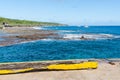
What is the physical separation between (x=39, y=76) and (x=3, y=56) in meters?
24.6

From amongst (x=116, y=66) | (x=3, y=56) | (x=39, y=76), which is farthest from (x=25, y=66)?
(x=3, y=56)

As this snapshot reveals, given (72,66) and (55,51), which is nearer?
(72,66)

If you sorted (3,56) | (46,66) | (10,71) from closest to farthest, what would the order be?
(10,71) < (46,66) < (3,56)

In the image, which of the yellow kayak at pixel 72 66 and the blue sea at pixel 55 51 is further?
the blue sea at pixel 55 51

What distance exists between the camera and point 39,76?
14000mm

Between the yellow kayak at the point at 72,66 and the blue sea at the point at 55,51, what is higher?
the yellow kayak at the point at 72,66

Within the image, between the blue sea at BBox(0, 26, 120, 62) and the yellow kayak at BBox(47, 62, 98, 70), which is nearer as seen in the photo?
the yellow kayak at BBox(47, 62, 98, 70)

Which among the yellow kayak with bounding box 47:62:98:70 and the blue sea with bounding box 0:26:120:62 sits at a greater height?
the yellow kayak with bounding box 47:62:98:70

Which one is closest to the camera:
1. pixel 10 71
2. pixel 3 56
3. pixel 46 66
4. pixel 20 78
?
pixel 20 78

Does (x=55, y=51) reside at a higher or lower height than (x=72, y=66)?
lower

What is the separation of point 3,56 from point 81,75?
2514cm

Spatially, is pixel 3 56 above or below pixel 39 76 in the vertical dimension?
below

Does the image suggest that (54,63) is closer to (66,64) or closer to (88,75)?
(66,64)

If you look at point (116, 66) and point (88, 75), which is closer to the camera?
point (88, 75)
